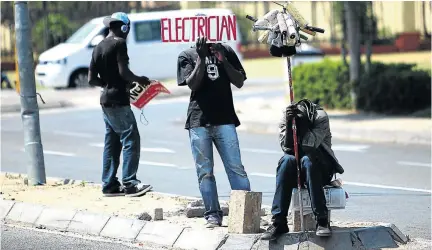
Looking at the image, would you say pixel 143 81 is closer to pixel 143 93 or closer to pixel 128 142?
pixel 143 93

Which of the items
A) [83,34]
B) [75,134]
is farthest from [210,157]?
[83,34]

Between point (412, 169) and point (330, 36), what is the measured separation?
32.1 m

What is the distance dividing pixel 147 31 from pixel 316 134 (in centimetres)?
2190

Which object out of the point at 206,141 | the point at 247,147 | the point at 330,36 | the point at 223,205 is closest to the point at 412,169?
the point at 247,147

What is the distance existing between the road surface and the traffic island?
0.91 meters

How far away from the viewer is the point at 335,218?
9281 millimetres

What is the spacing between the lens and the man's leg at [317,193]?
24.7 feet

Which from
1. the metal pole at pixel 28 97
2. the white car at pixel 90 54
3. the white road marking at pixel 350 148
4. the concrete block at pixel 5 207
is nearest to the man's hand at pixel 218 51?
the concrete block at pixel 5 207

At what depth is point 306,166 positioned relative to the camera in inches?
298

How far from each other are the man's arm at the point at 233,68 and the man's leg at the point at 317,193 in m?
1.05

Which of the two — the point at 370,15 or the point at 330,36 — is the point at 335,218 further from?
the point at 330,36

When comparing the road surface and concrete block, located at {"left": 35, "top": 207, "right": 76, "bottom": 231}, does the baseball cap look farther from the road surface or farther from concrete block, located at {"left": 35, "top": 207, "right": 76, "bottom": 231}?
the road surface

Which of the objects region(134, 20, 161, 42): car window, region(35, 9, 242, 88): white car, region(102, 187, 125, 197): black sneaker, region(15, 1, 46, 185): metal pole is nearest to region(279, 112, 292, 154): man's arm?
region(102, 187, 125, 197): black sneaker

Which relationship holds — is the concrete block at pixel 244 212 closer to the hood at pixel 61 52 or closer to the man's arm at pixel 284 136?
the man's arm at pixel 284 136
